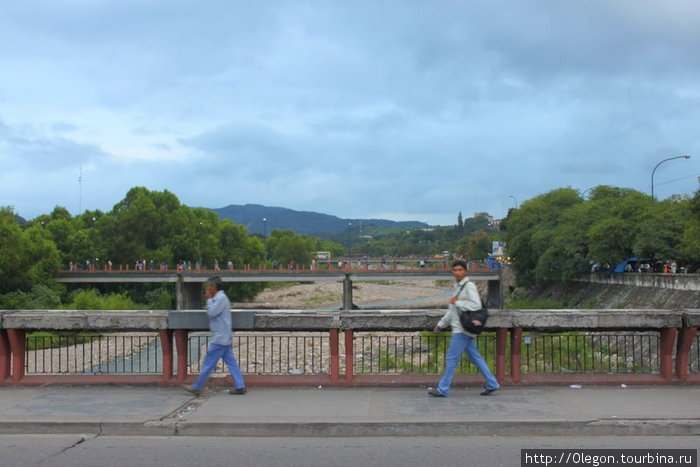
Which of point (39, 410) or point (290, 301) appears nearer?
point (39, 410)

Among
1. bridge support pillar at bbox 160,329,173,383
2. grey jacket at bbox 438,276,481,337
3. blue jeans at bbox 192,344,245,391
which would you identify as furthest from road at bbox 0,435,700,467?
bridge support pillar at bbox 160,329,173,383

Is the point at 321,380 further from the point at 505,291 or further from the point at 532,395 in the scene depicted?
the point at 505,291

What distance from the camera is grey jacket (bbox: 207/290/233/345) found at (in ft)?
30.7

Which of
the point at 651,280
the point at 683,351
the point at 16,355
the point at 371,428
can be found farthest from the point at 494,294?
the point at 371,428

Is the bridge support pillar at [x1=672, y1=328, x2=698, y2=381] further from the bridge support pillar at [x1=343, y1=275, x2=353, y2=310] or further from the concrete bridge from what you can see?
the bridge support pillar at [x1=343, y1=275, x2=353, y2=310]

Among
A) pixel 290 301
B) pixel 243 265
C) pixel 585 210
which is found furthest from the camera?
pixel 290 301

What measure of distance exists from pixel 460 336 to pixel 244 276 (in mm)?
69639

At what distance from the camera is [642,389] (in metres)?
9.80

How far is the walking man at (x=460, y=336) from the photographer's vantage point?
355 inches

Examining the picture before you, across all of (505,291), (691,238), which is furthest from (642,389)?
(505,291)

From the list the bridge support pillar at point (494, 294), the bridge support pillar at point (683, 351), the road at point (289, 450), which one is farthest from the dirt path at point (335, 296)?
the road at point (289, 450)

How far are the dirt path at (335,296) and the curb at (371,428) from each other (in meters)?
84.2

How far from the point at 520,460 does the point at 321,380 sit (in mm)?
3953

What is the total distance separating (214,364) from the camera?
374 inches
